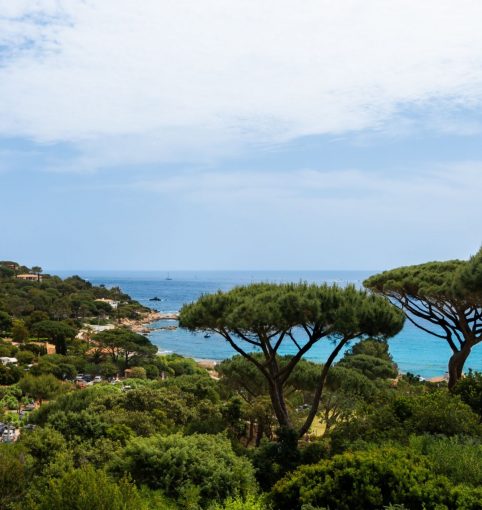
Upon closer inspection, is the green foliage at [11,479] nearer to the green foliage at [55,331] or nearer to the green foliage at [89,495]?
the green foliage at [89,495]

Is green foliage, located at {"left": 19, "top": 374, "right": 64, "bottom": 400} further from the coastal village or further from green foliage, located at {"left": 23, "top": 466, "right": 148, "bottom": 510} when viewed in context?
green foliage, located at {"left": 23, "top": 466, "right": 148, "bottom": 510}

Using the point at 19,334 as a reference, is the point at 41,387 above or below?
above

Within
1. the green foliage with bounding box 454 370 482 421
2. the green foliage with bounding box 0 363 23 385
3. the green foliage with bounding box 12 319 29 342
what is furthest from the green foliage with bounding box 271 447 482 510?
the green foliage with bounding box 12 319 29 342

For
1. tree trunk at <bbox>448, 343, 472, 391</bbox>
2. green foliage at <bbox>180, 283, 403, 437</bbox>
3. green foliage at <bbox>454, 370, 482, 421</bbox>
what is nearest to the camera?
green foliage at <bbox>180, 283, 403, 437</bbox>

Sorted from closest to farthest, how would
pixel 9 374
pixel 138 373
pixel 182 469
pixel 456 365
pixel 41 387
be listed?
pixel 182 469, pixel 456 365, pixel 41 387, pixel 9 374, pixel 138 373

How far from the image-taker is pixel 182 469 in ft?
25.8

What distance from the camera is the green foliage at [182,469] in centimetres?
778

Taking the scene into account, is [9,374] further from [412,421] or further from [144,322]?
[144,322]

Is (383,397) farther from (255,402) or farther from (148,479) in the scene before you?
(148,479)

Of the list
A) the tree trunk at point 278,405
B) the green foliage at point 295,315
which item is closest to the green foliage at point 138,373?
the tree trunk at point 278,405

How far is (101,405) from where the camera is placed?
42.6ft

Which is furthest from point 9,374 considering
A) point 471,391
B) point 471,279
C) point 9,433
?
point 471,279

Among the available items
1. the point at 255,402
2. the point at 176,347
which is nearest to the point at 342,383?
the point at 255,402

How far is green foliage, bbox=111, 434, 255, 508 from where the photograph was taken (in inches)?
306
